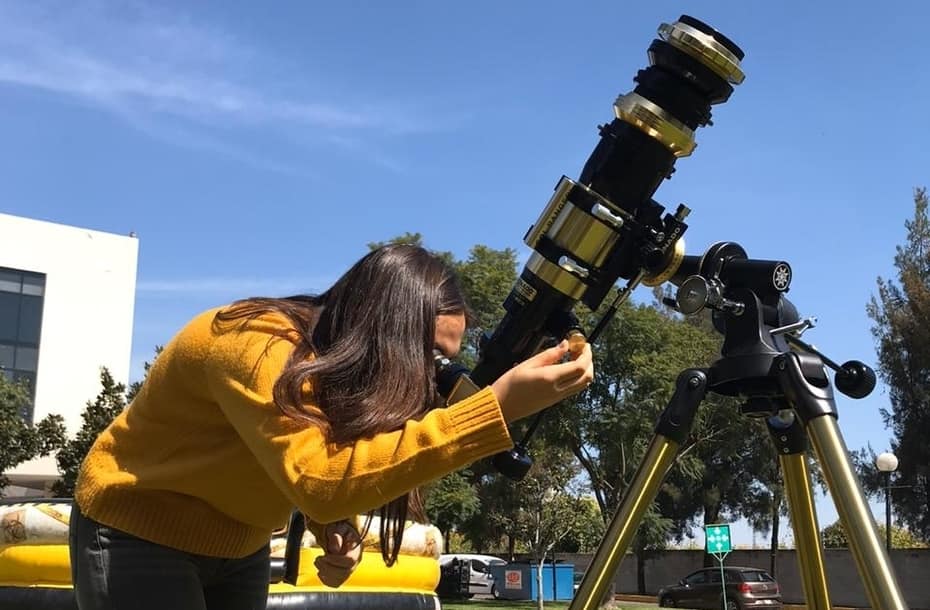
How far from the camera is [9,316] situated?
3275 centimetres

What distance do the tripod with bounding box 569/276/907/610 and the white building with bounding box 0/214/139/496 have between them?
32.9 m

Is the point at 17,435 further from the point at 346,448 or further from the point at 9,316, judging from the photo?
the point at 346,448

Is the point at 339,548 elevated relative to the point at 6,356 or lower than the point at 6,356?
lower

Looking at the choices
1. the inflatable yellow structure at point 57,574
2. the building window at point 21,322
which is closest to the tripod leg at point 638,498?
the inflatable yellow structure at point 57,574

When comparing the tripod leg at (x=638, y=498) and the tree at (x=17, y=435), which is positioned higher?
the tree at (x=17, y=435)

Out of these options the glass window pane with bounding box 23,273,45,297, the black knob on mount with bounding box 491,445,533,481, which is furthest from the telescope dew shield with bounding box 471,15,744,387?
the glass window pane with bounding box 23,273,45,297

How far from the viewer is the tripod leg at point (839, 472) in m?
2.28

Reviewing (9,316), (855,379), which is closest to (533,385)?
(855,379)

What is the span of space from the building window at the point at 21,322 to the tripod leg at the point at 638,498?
33.1m

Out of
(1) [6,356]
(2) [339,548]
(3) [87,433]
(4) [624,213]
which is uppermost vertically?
(1) [6,356]

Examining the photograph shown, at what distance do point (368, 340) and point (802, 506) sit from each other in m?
1.63

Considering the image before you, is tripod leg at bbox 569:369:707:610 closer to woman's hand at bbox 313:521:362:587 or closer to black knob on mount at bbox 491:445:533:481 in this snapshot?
black knob on mount at bbox 491:445:533:481

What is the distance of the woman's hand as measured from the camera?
2.23 metres

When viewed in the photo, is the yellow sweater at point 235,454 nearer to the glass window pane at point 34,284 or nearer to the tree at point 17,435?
the tree at point 17,435
